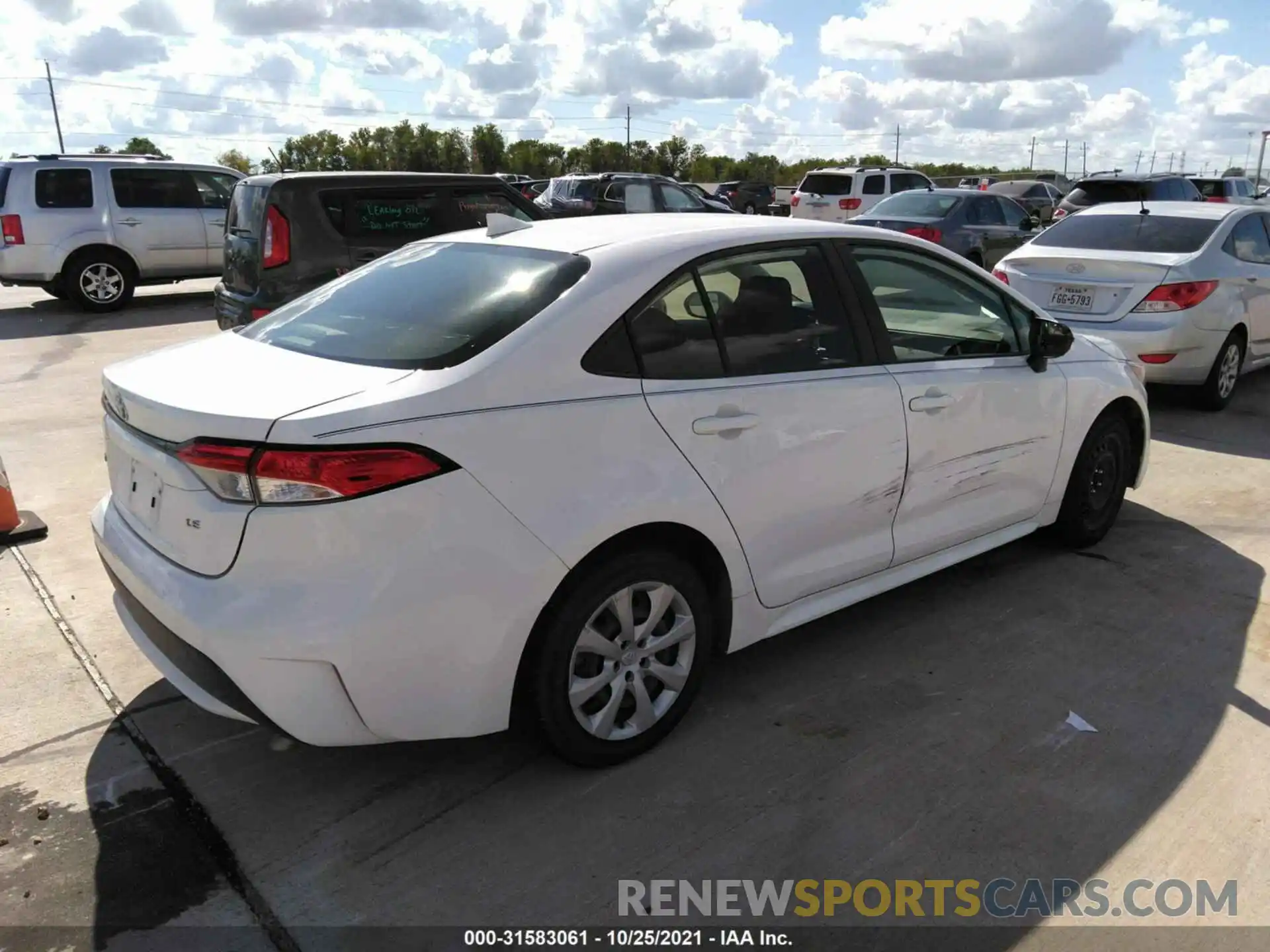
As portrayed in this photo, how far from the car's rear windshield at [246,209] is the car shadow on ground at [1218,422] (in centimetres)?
697

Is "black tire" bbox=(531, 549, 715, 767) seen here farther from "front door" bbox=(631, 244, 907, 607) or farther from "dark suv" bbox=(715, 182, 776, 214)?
"dark suv" bbox=(715, 182, 776, 214)

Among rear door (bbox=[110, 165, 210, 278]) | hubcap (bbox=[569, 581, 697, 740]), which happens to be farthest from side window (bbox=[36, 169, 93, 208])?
hubcap (bbox=[569, 581, 697, 740])

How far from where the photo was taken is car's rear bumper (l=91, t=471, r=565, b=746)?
251cm

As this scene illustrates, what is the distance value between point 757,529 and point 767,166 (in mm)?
81338

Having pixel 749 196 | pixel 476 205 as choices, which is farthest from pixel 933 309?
pixel 749 196

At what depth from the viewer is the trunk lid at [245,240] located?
26.6ft

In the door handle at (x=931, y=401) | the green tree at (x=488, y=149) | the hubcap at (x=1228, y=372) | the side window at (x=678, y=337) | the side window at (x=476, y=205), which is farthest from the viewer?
the green tree at (x=488, y=149)

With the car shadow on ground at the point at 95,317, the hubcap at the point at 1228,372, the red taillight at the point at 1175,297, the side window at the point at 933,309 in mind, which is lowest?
the car shadow on ground at the point at 95,317

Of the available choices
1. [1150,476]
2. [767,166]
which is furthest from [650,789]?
[767,166]

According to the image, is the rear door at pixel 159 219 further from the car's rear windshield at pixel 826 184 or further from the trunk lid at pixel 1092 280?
the car's rear windshield at pixel 826 184

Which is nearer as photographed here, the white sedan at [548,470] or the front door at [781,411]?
the white sedan at [548,470]

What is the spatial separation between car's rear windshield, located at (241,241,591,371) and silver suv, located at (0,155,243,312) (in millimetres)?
10870

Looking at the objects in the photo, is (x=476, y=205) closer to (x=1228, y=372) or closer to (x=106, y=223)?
(x=1228, y=372)

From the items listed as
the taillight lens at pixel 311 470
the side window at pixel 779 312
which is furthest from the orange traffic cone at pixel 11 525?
the side window at pixel 779 312
